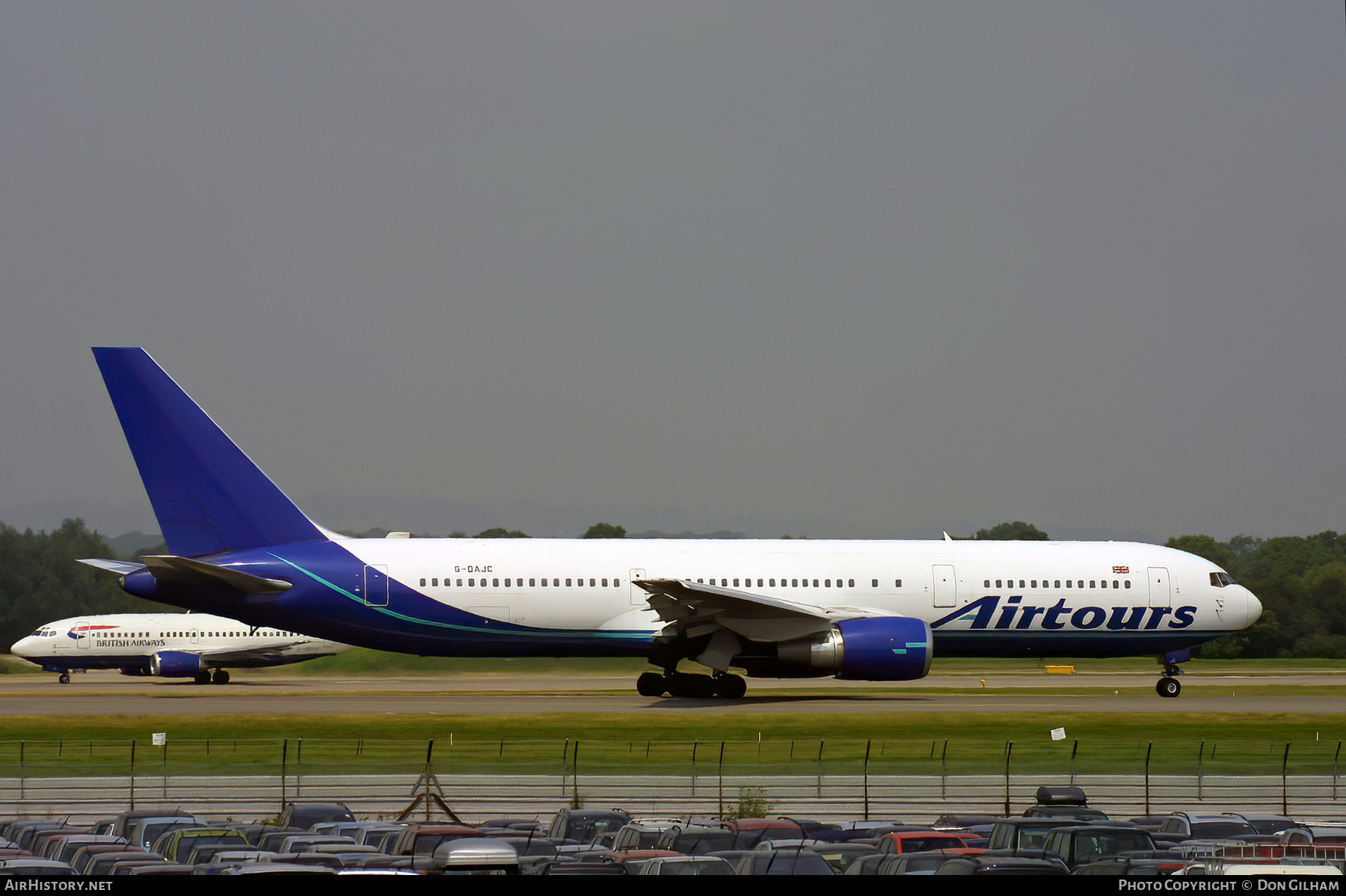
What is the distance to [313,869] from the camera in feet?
34.8

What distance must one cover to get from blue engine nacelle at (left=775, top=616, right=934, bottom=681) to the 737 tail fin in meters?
12.0

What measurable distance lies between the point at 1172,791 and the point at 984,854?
8.23m

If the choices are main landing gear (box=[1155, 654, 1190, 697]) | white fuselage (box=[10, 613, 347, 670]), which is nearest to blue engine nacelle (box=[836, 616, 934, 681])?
main landing gear (box=[1155, 654, 1190, 697])

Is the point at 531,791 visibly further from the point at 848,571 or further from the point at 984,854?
the point at 848,571

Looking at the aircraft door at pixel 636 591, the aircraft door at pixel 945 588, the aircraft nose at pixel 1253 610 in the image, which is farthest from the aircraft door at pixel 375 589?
the aircraft nose at pixel 1253 610

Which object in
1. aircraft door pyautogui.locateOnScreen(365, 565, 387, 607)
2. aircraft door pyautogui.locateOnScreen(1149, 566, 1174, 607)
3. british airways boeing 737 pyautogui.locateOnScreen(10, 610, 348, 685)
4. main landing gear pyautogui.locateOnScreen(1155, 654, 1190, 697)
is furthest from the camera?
british airways boeing 737 pyautogui.locateOnScreen(10, 610, 348, 685)

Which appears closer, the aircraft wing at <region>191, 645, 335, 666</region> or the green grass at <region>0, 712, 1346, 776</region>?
the green grass at <region>0, 712, 1346, 776</region>

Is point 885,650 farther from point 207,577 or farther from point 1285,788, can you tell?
point 207,577

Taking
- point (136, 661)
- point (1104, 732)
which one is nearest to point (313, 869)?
point (1104, 732)

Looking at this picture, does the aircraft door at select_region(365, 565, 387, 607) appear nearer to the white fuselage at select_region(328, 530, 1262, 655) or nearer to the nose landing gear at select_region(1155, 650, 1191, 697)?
the white fuselage at select_region(328, 530, 1262, 655)

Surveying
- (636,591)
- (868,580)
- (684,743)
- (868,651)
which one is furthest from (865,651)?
(684,743)

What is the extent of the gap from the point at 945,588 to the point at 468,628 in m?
11.0

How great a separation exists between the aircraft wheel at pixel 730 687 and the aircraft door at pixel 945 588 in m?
5.07

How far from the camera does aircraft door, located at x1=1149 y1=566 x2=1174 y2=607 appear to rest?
105ft
